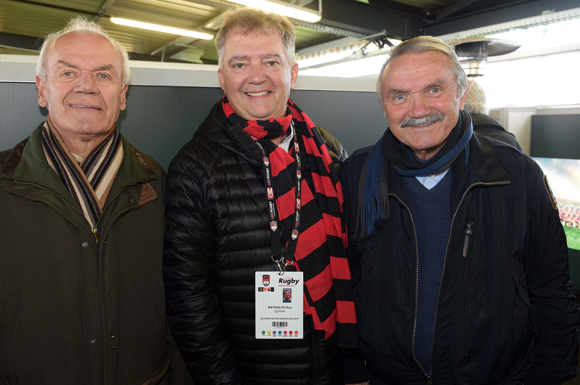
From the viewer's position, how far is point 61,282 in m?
1.24

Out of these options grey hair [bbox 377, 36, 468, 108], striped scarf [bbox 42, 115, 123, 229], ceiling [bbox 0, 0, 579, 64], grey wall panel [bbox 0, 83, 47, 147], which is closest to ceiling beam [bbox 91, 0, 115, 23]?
ceiling [bbox 0, 0, 579, 64]

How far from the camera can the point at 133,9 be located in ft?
23.1

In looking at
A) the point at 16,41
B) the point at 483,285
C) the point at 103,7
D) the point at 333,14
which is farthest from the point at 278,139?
the point at 16,41

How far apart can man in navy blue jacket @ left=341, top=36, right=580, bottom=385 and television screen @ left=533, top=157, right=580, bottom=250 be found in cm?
245

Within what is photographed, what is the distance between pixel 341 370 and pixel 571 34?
301 inches

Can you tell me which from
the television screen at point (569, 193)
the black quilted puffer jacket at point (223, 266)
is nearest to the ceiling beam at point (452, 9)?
the television screen at point (569, 193)

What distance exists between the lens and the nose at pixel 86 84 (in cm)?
135

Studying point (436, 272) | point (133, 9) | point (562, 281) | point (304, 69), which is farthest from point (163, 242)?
point (304, 69)

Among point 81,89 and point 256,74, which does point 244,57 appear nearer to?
point 256,74

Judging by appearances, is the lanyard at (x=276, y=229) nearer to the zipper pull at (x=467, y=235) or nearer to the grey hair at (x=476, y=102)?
the zipper pull at (x=467, y=235)

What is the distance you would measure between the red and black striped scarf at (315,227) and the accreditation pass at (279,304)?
38 mm

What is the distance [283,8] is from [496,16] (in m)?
3.39

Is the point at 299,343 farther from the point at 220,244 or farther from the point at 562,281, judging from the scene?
the point at 562,281

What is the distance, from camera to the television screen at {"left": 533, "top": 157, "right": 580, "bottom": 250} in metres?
3.37
